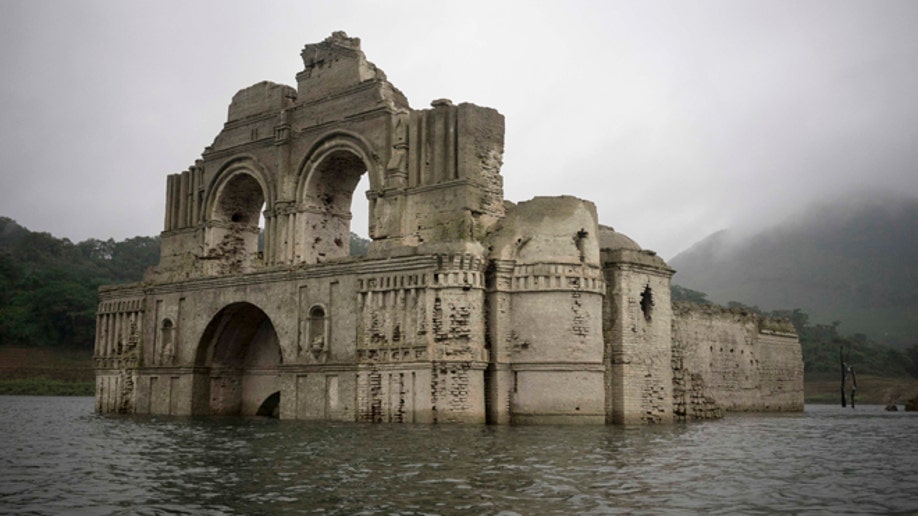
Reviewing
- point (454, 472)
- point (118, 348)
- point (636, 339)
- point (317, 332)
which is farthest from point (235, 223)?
point (454, 472)

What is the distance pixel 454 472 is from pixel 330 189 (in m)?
20.0

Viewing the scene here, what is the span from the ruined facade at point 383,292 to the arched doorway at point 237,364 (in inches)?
2.6

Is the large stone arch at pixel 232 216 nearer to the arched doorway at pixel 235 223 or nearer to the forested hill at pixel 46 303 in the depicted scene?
the arched doorway at pixel 235 223

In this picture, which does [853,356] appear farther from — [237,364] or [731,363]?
[237,364]

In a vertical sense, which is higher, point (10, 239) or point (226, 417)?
point (10, 239)

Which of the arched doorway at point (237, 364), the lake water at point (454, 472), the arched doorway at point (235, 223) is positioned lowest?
the lake water at point (454, 472)

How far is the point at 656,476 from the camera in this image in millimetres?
11789

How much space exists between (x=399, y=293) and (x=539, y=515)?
15.1m

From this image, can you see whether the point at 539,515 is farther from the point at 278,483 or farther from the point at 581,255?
the point at 581,255

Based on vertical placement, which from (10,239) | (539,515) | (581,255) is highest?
(10,239)

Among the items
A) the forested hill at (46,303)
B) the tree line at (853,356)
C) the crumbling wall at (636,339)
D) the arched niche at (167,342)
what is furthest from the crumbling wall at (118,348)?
the tree line at (853,356)

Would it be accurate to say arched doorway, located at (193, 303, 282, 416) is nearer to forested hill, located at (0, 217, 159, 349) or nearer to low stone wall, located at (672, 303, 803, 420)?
low stone wall, located at (672, 303, 803, 420)

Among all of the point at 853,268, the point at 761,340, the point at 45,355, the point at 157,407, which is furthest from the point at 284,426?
the point at 853,268

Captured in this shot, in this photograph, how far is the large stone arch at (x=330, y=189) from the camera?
29.0 metres
